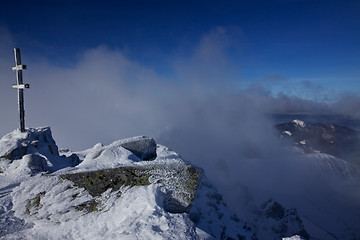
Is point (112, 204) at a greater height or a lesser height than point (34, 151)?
greater

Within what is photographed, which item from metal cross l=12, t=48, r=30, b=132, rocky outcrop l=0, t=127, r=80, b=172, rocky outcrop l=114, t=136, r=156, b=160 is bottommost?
rocky outcrop l=0, t=127, r=80, b=172

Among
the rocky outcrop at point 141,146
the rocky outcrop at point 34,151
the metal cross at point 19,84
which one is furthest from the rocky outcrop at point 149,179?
the metal cross at point 19,84

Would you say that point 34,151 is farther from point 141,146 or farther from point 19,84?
point 141,146

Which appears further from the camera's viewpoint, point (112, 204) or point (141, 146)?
point (141, 146)

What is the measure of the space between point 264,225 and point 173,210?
62.5 meters

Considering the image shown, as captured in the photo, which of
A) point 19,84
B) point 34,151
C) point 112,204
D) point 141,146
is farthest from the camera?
point 19,84

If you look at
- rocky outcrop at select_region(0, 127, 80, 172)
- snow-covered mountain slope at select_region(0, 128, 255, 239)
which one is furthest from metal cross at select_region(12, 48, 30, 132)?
snow-covered mountain slope at select_region(0, 128, 255, 239)

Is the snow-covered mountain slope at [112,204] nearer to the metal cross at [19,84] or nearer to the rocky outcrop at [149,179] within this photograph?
the rocky outcrop at [149,179]

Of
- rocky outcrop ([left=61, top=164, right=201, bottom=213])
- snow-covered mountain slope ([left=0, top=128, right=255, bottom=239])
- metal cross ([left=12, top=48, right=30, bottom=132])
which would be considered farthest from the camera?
metal cross ([left=12, top=48, right=30, bottom=132])

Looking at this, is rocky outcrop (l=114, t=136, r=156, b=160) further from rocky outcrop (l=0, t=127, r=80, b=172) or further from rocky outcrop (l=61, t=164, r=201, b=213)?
rocky outcrop (l=0, t=127, r=80, b=172)

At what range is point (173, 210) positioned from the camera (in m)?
5.79

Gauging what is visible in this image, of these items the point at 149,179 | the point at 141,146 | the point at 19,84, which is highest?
the point at 19,84

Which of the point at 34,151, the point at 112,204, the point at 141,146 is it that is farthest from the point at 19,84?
the point at 112,204

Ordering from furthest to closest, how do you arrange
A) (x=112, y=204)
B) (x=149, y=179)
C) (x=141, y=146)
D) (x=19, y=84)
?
(x=19, y=84) → (x=141, y=146) → (x=149, y=179) → (x=112, y=204)
